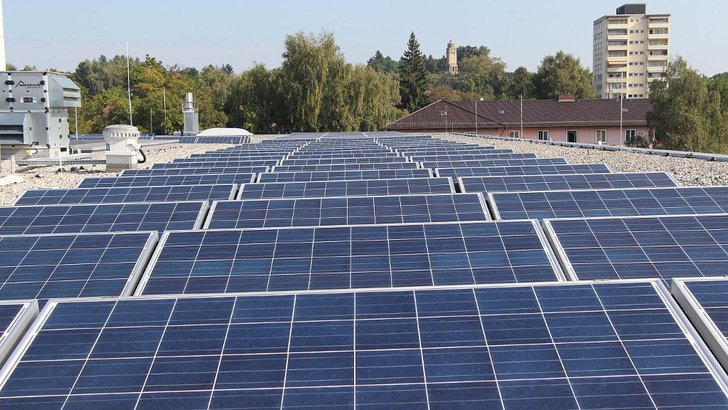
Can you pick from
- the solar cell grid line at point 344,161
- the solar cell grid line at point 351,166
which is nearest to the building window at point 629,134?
the solar cell grid line at point 344,161

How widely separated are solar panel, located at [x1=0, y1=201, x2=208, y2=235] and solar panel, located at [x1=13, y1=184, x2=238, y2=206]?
221 cm

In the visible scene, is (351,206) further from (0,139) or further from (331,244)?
(0,139)

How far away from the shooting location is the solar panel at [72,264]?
629 cm

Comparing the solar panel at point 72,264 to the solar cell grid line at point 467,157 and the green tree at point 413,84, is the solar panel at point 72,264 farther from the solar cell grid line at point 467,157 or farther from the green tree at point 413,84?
the green tree at point 413,84

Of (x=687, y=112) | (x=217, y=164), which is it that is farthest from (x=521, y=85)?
(x=217, y=164)

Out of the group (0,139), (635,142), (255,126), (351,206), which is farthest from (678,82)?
(351,206)

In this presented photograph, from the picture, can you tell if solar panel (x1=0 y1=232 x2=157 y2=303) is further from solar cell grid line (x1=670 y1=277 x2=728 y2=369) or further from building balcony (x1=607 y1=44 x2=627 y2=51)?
building balcony (x1=607 y1=44 x2=627 y2=51)

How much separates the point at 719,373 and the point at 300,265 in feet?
12.4

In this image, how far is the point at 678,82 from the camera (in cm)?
6406

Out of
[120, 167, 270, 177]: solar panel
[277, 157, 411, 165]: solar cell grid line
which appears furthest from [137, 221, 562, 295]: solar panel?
[277, 157, 411, 165]: solar cell grid line

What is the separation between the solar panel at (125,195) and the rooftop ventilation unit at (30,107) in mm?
15788

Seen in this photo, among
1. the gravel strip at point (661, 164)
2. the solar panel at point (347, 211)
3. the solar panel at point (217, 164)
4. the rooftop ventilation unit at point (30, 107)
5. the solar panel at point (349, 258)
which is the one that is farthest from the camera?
the rooftop ventilation unit at point (30, 107)

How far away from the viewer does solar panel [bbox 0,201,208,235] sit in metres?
9.46

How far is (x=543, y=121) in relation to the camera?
72.7m
